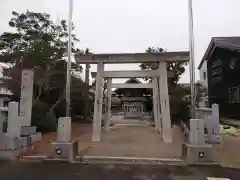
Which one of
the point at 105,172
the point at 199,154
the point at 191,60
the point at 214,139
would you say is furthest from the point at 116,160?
the point at 214,139

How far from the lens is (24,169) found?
6.55 metres

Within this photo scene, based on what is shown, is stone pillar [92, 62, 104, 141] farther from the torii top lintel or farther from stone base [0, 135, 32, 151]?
stone base [0, 135, 32, 151]

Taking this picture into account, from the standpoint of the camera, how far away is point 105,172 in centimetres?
634

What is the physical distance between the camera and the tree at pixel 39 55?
18.3 meters

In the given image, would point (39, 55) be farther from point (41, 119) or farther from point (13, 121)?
point (13, 121)

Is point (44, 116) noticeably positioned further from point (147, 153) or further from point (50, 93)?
point (147, 153)

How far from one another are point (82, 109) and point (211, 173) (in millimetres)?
18311

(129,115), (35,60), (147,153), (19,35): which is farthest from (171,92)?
(147,153)

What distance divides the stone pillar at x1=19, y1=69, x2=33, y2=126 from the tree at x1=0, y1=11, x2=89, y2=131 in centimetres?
720

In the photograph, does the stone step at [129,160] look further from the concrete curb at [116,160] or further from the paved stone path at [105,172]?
the paved stone path at [105,172]

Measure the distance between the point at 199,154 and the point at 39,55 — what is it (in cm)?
1409

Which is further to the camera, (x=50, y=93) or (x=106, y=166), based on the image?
(x=50, y=93)

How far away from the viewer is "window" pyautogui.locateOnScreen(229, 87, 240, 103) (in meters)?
18.2

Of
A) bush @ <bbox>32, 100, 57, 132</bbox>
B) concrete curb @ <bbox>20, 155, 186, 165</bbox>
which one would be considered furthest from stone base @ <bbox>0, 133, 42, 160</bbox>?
bush @ <bbox>32, 100, 57, 132</bbox>
